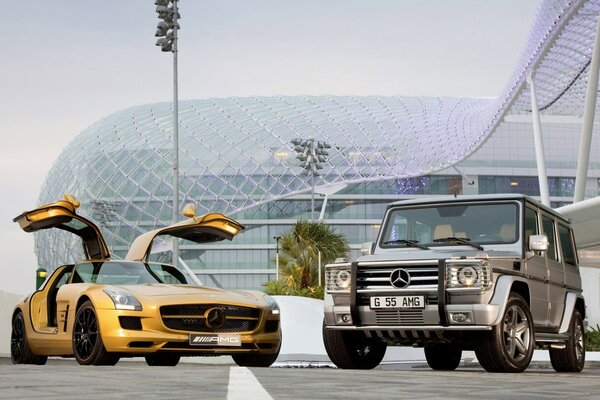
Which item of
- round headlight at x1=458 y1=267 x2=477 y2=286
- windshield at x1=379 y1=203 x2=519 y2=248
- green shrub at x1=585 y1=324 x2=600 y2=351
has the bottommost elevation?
green shrub at x1=585 y1=324 x2=600 y2=351

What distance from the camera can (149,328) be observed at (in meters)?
12.6

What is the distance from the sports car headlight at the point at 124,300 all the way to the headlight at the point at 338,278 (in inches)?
90.2

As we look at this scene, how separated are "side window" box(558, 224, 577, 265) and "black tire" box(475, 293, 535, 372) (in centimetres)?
233

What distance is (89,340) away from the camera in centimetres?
1284

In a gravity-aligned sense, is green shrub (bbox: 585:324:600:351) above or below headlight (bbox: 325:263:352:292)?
below

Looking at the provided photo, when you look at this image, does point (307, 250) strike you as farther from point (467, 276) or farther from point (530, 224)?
point (467, 276)

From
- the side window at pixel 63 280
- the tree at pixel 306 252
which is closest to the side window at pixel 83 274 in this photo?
the side window at pixel 63 280

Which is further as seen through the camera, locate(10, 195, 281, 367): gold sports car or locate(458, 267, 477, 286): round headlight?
locate(10, 195, 281, 367): gold sports car

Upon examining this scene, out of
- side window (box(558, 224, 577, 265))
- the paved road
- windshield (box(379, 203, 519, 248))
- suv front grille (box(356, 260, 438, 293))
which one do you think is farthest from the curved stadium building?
the paved road

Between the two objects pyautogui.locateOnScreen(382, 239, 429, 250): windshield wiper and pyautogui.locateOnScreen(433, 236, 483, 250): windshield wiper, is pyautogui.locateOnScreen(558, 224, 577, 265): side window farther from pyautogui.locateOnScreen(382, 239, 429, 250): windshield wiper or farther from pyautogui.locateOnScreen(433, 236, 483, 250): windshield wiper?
pyautogui.locateOnScreen(382, 239, 429, 250): windshield wiper

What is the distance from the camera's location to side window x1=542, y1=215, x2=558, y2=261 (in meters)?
13.9

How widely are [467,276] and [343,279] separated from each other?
163 cm

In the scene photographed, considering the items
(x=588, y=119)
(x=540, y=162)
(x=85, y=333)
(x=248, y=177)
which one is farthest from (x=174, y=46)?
(x=248, y=177)

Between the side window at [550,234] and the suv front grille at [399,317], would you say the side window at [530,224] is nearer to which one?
the side window at [550,234]
